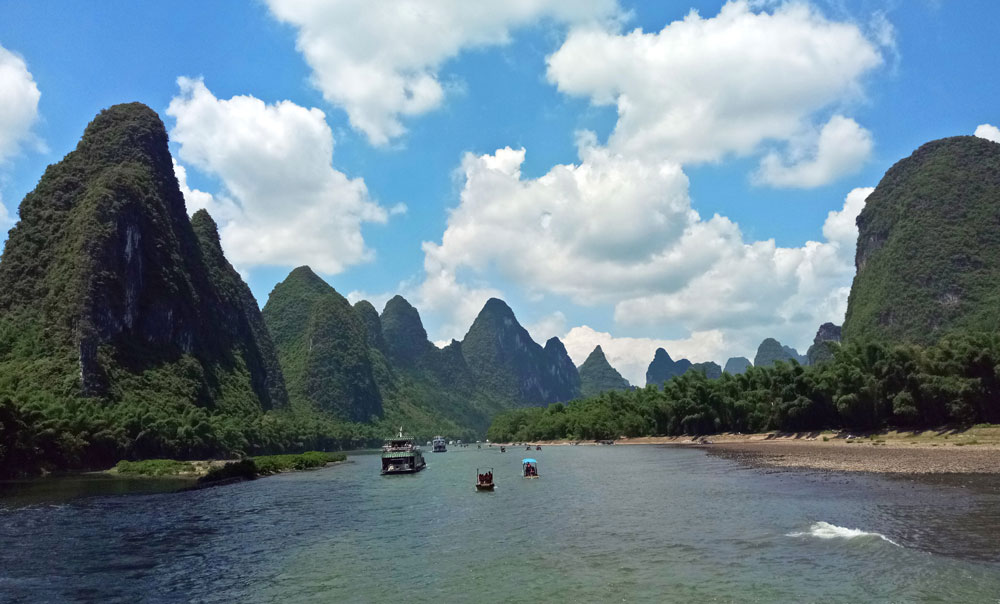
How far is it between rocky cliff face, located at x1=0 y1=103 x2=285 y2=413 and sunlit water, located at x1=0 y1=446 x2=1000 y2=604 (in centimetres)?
6314

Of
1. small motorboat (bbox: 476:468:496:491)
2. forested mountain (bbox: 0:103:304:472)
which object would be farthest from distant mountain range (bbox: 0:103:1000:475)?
small motorboat (bbox: 476:468:496:491)

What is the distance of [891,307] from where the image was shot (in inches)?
6284

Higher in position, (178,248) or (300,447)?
(178,248)

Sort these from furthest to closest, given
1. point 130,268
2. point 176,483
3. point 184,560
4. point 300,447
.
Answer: point 300,447 → point 130,268 → point 176,483 → point 184,560

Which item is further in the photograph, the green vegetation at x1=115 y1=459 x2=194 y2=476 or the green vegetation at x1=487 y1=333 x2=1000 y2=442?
the green vegetation at x1=115 y1=459 x2=194 y2=476

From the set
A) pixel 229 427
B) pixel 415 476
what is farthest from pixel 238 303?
pixel 415 476

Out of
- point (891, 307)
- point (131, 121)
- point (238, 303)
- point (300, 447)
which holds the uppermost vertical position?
point (131, 121)

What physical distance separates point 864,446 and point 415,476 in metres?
50.7

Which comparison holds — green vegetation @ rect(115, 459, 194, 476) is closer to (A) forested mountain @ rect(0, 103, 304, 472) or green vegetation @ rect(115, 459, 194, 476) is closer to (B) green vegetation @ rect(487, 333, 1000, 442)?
(A) forested mountain @ rect(0, 103, 304, 472)

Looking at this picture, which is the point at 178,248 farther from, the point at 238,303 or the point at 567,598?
the point at 567,598

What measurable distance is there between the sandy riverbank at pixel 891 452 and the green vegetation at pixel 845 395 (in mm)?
2715

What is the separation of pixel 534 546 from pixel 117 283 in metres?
112

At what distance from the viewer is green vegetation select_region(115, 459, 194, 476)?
227ft

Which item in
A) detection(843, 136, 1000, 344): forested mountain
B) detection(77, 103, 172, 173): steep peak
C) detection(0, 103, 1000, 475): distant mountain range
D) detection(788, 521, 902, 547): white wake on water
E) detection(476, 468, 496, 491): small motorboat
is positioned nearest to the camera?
detection(788, 521, 902, 547): white wake on water
